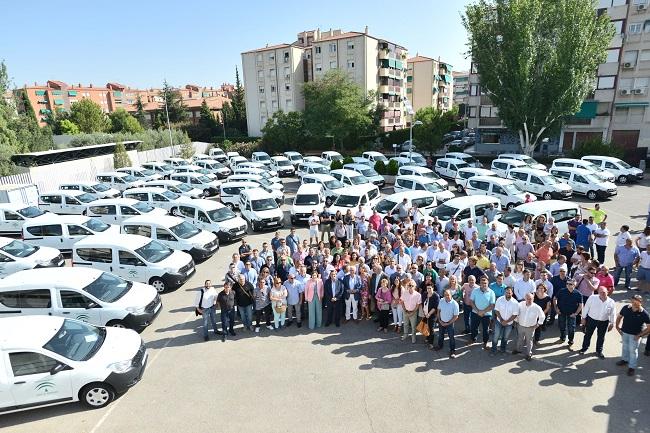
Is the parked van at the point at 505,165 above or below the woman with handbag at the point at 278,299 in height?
above

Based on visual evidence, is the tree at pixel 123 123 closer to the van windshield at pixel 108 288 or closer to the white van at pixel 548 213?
the van windshield at pixel 108 288

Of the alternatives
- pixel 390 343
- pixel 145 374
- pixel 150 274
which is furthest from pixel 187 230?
pixel 390 343

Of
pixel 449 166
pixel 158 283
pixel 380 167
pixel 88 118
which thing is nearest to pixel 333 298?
pixel 158 283

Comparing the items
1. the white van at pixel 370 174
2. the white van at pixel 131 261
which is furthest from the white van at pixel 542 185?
the white van at pixel 131 261

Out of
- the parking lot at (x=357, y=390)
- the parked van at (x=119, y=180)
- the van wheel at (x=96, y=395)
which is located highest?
the parked van at (x=119, y=180)

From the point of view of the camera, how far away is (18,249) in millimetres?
12930

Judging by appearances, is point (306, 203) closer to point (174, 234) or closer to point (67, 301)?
point (174, 234)

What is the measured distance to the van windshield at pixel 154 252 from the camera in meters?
11.8

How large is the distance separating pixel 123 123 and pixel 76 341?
68.3 metres

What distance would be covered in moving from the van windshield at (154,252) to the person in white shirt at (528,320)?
969 cm

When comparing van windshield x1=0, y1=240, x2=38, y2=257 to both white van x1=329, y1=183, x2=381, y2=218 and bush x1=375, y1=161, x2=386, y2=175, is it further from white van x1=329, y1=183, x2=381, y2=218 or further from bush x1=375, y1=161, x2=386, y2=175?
bush x1=375, y1=161, x2=386, y2=175

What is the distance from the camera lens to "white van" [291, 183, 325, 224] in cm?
1811

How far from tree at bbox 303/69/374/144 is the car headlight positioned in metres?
35.6

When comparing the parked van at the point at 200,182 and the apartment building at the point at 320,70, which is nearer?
the parked van at the point at 200,182
